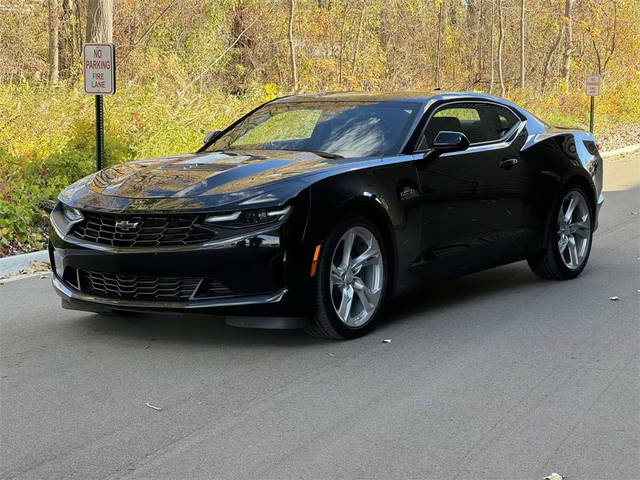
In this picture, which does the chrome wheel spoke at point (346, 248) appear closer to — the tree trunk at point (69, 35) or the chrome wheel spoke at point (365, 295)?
the chrome wheel spoke at point (365, 295)

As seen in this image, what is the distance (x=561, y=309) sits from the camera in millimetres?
7355

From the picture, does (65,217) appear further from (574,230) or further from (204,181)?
(574,230)

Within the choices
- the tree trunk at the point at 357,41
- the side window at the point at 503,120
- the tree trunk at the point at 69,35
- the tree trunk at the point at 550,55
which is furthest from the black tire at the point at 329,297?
the tree trunk at the point at 550,55

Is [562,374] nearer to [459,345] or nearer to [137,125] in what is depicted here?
[459,345]

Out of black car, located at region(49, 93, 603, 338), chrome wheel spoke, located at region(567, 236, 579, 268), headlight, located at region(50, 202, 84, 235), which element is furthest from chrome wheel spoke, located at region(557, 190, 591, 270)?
headlight, located at region(50, 202, 84, 235)

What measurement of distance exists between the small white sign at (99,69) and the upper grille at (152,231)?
5.78 m

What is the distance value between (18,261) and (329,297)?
4.23 metres

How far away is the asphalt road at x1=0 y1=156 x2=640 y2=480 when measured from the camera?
166 inches

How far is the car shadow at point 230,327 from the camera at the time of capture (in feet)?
20.8

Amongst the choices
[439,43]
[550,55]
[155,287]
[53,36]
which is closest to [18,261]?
[155,287]

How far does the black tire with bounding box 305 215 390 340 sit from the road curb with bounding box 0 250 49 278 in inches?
156

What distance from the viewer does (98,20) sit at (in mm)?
17594

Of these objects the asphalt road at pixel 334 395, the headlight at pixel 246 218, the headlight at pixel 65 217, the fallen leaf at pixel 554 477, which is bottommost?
the asphalt road at pixel 334 395

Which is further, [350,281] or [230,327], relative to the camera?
[230,327]
